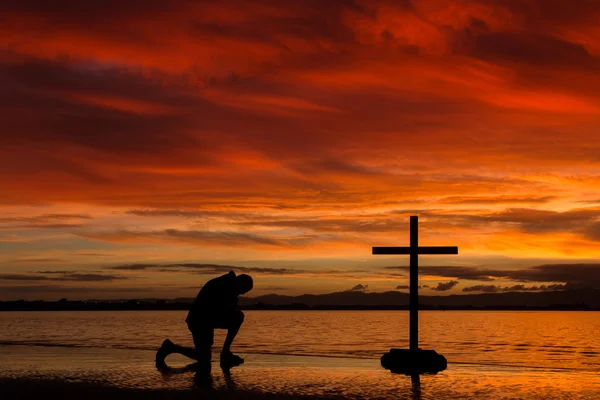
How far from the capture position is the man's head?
17.2m

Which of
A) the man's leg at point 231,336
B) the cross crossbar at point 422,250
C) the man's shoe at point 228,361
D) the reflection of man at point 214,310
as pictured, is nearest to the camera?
the reflection of man at point 214,310

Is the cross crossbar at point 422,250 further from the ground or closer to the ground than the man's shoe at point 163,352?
further from the ground

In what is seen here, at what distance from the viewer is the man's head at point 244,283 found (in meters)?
17.2

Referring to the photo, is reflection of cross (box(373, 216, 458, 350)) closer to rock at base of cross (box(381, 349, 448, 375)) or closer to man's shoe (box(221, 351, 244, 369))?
rock at base of cross (box(381, 349, 448, 375))

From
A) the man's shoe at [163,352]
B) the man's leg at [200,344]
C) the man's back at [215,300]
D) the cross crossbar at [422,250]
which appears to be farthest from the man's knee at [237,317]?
the cross crossbar at [422,250]

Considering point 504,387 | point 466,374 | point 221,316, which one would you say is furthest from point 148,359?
point 504,387

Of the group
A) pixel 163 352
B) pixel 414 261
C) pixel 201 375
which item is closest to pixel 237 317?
pixel 201 375

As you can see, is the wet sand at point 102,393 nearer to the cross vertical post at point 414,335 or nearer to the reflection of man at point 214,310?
the reflection of man at point 214,310

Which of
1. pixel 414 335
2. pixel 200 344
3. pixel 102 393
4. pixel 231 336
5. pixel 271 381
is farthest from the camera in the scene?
pixel 414 335

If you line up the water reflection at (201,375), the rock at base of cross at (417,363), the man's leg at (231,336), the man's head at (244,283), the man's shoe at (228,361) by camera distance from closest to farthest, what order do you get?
the water reflection at (201,375) < the man's head at (244,283) < the man's leg at (231,336) < the man's shoe at (228,361) < the rock at base of cross at (417,363)

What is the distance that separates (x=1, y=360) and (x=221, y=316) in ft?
26.3

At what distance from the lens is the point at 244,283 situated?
1725 centimetres

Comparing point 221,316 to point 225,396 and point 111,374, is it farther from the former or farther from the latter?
point 225,396

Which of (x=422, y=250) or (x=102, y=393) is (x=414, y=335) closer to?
(x=422, y=250)
